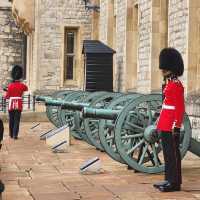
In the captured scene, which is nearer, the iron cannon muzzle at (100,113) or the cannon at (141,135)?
the cannon at (141,135)

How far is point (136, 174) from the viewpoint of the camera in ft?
28.0

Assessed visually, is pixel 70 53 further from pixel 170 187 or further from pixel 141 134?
pixel 170 187

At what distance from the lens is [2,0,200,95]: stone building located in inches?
518

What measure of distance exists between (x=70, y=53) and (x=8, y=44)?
8156mm

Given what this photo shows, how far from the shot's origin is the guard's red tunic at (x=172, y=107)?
7480 millimetres

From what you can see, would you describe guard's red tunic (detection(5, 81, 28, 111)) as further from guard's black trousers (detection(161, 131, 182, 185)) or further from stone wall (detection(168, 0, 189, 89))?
guard's black trousers (detection(161, 131, 182, 185))

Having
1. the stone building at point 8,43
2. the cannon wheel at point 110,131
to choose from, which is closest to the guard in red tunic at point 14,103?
the cannon wheel at point 110,131

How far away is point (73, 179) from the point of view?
8.23 m

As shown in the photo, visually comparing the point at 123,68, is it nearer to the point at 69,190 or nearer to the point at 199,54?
the point at 199,54

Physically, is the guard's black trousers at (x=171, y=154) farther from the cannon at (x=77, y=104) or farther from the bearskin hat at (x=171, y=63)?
the cannon at (x=77, y=104)

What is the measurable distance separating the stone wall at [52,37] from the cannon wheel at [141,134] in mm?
15509

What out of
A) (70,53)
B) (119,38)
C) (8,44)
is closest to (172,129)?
(119,38)

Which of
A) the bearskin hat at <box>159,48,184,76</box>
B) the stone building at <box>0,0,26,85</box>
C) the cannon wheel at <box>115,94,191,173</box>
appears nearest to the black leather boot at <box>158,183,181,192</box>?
the cannon wheel at <box>115,94,191,173</box>

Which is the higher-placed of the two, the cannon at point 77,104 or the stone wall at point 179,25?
the stone wall at point 179,25
